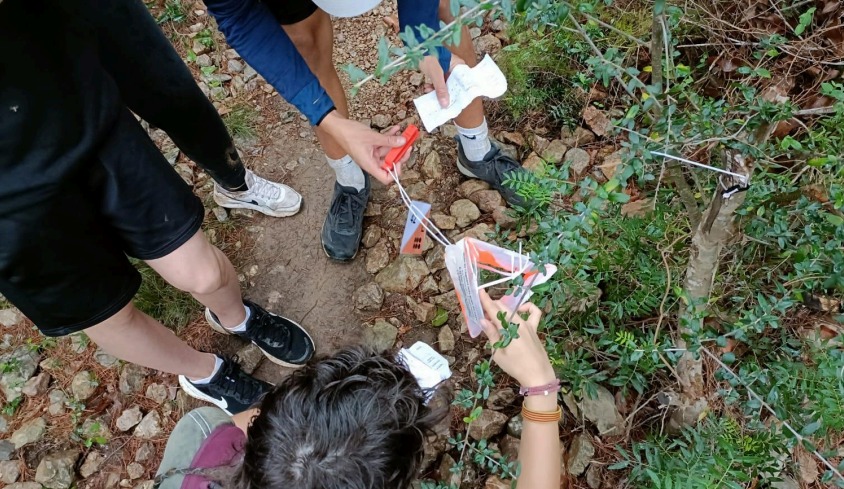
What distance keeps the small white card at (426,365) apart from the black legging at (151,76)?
1.20m

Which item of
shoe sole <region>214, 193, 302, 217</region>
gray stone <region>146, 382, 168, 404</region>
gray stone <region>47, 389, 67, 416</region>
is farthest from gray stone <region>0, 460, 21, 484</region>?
shoe sole <region>214, 193, 302, 217</region>

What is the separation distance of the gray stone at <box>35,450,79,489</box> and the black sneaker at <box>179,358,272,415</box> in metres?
0.59

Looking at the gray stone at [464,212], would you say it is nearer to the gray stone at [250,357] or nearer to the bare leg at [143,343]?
the gray stone at [250,357]

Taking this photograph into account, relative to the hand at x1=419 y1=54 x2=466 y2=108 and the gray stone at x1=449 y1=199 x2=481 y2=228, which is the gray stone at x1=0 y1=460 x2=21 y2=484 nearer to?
the gray stone at x1=449 y1=199 x2=481 y2=228

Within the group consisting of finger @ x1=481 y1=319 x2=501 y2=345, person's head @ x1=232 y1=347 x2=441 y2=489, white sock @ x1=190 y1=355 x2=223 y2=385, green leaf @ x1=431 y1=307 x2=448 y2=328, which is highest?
person's head @ x1=232 y1=347 x2=441 y2=489

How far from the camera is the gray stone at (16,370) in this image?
2.59 meters

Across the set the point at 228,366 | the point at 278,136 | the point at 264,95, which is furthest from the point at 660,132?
the point at 264,95

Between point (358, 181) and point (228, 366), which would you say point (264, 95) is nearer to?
point (358, 181)

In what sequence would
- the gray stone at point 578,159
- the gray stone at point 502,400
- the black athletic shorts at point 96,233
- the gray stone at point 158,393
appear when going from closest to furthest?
the black athletic shorts at point 96,233 → the gray stone at point 502,400 → the gray stone at point 158,393 → the gray stone at point 578,159

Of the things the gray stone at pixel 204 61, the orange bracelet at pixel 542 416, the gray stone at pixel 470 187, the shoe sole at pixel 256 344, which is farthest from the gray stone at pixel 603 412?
the gray stone at pixel 204 61

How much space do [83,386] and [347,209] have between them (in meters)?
1.45

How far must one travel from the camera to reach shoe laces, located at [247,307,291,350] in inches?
95.0

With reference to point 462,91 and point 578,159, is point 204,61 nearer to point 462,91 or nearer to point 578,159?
point 462,91

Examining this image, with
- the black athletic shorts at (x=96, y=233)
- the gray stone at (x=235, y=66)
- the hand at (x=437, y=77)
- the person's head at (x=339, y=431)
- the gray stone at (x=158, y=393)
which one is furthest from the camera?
the gray stone at (x=235, y=66)
